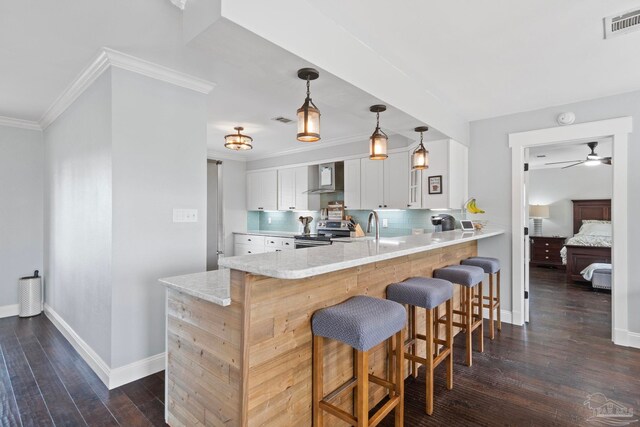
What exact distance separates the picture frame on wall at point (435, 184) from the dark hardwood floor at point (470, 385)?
5.52 feet

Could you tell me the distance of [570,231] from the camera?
7.65 metres

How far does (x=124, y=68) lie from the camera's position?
245 cm

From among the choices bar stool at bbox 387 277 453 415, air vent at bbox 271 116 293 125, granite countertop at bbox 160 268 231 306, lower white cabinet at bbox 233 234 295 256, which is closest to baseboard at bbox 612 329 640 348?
bar stool at bbox 387 277 453 415

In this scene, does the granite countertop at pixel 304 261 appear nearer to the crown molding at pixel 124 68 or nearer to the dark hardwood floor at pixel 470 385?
the dark hardwood floor at pixel 470 385

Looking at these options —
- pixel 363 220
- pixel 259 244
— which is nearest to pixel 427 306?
pixel 363 220

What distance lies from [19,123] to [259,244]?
373 centimetres

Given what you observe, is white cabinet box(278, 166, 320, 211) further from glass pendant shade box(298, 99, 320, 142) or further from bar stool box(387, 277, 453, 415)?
glass pendant shade box(298, 99, 320, 142)

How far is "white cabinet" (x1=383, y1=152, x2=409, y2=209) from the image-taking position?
4.49 metres

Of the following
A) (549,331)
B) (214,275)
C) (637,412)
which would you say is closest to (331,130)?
(214,275)

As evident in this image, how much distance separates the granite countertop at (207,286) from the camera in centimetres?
151

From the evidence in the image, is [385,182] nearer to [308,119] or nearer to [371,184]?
[371,184]

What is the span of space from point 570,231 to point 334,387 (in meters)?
8.25

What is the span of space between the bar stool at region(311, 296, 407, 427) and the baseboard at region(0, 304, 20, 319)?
4598 mm

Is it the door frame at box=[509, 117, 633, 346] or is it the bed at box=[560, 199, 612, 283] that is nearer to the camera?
the door frame at box=[509, 117, 633, 346]
